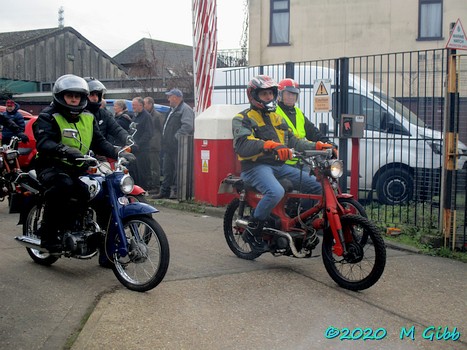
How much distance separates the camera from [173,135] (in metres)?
11.9

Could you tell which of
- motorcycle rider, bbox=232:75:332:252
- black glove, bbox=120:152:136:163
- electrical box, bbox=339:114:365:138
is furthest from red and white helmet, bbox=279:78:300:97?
black glove, bbox=120:152:136:163

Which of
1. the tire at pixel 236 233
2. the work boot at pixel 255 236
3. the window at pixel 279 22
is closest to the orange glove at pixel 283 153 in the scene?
the work boot at pixel 255 236

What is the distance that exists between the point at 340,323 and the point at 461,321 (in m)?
0.96

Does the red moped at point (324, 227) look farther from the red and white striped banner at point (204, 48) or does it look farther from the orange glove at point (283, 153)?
the red and white striped banner at point (204, 48)

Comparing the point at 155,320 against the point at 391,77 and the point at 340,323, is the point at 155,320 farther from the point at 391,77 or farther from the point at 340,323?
the point at 391,77

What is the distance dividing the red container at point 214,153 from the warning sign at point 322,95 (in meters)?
1.58

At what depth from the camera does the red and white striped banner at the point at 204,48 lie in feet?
38.6

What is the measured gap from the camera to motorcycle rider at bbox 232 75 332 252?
255 inches

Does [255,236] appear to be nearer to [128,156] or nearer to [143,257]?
[143,257]

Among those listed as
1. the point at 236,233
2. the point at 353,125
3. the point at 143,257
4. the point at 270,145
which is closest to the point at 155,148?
the point at 353,125

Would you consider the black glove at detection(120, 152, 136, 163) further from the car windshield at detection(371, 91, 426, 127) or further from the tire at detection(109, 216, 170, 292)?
the car windshield at detection(371, 91, 426, 127)

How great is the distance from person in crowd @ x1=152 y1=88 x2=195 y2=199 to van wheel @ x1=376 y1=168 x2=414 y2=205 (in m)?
3.81

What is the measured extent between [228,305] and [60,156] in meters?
1.99

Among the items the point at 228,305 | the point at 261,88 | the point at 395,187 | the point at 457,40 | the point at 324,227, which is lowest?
the point at 228,305
